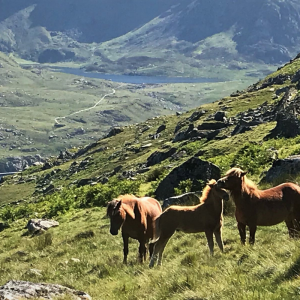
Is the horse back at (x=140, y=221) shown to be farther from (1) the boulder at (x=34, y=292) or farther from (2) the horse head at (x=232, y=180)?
(1) the boulder at (x=34, y=292)

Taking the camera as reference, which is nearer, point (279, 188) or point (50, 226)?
point (279, 188)

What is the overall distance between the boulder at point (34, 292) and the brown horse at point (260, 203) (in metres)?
4.55

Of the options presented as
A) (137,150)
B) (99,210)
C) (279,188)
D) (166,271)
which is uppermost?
(279,188)

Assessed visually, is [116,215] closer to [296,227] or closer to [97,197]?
[296,227]

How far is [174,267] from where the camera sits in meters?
12.1

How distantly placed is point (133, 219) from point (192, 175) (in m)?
10.2

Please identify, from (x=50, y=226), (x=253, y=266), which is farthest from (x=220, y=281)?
(x=50, y=226)

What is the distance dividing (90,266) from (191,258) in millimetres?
4078

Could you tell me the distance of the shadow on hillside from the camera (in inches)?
343

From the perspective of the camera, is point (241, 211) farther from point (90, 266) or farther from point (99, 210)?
point (99, 210)

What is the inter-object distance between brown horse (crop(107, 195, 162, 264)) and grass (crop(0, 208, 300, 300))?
701 millimetres

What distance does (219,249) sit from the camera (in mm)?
13398

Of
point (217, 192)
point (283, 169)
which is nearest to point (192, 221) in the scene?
point (217, 192)

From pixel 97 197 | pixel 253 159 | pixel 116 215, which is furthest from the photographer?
pixel 97 197
